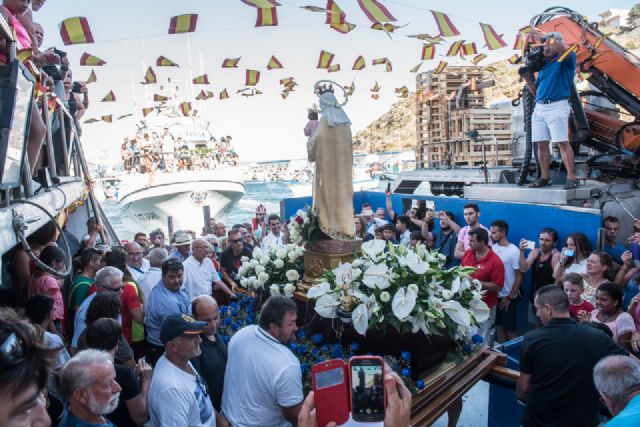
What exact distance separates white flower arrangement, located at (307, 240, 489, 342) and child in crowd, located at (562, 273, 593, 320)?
1.07 m

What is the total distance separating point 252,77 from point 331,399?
909cm

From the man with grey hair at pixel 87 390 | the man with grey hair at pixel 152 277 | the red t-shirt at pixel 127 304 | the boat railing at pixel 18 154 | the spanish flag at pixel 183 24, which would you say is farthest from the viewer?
the spanish flag at pixel 183 24

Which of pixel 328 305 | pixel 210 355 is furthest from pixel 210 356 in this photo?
pixel 328 305

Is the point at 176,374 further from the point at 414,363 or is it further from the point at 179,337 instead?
the point at 414,363

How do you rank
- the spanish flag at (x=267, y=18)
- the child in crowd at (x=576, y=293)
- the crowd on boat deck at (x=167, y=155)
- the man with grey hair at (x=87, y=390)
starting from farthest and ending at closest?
the crowd on boat deck at (x=167, y=155) → the spanish flag at (x=267, y=18) → the child in crowd at (x=576, y=293) → the man with grey hair at (x=87, y=390)

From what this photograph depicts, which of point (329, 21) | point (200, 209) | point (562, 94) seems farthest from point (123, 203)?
point (562, 94)

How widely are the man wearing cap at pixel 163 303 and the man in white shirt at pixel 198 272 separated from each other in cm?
122

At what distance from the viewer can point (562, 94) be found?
6172 mm

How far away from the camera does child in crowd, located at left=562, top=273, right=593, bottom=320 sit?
390 cm

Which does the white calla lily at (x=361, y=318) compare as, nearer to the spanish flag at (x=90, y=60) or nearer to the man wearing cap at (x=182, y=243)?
the man wearing cap at (x=182, y=243)

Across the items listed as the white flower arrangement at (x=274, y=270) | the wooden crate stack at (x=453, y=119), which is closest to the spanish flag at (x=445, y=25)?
the white flower arrangement at (x=274, y=270)

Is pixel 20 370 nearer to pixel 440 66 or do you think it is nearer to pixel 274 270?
pixel 274 270

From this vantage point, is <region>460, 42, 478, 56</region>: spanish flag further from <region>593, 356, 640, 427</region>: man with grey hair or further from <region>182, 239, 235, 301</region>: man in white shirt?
<region>593, 356, 640, 427</region>: man with grey hair

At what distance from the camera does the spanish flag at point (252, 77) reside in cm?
978
